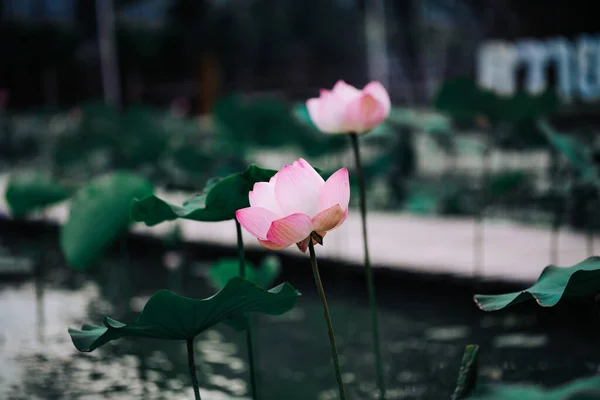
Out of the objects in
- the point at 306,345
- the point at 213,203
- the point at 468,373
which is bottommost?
the point at 306,345

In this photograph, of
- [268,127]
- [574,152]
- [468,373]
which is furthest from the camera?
[268,127]

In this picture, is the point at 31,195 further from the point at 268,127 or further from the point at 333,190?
the point at 333,190

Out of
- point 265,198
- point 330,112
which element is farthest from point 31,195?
point 265,198

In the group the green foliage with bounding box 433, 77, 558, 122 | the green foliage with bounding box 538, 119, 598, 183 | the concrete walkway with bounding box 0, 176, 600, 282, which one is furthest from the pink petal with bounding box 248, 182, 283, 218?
the concrete walkway with bounding box 0, 176, 600, 282

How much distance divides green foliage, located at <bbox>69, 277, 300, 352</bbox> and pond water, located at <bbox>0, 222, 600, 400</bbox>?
3.65 ft

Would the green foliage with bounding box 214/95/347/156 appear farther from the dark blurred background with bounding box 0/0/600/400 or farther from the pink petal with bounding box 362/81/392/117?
the pink petal with bounding box 362/81/392/117

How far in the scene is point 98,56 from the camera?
14125 millimetres

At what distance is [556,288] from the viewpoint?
3.59ft

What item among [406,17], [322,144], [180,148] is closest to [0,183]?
[180,148]

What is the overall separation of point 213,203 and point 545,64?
5048 mm

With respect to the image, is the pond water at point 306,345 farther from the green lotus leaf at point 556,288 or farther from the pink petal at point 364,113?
the green lotus leaf at point 556,288

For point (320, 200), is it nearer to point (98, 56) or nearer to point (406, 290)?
point (406, 290)

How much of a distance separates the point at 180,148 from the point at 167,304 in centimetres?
276

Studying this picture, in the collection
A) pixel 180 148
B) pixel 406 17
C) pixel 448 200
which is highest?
pixel 406 17
